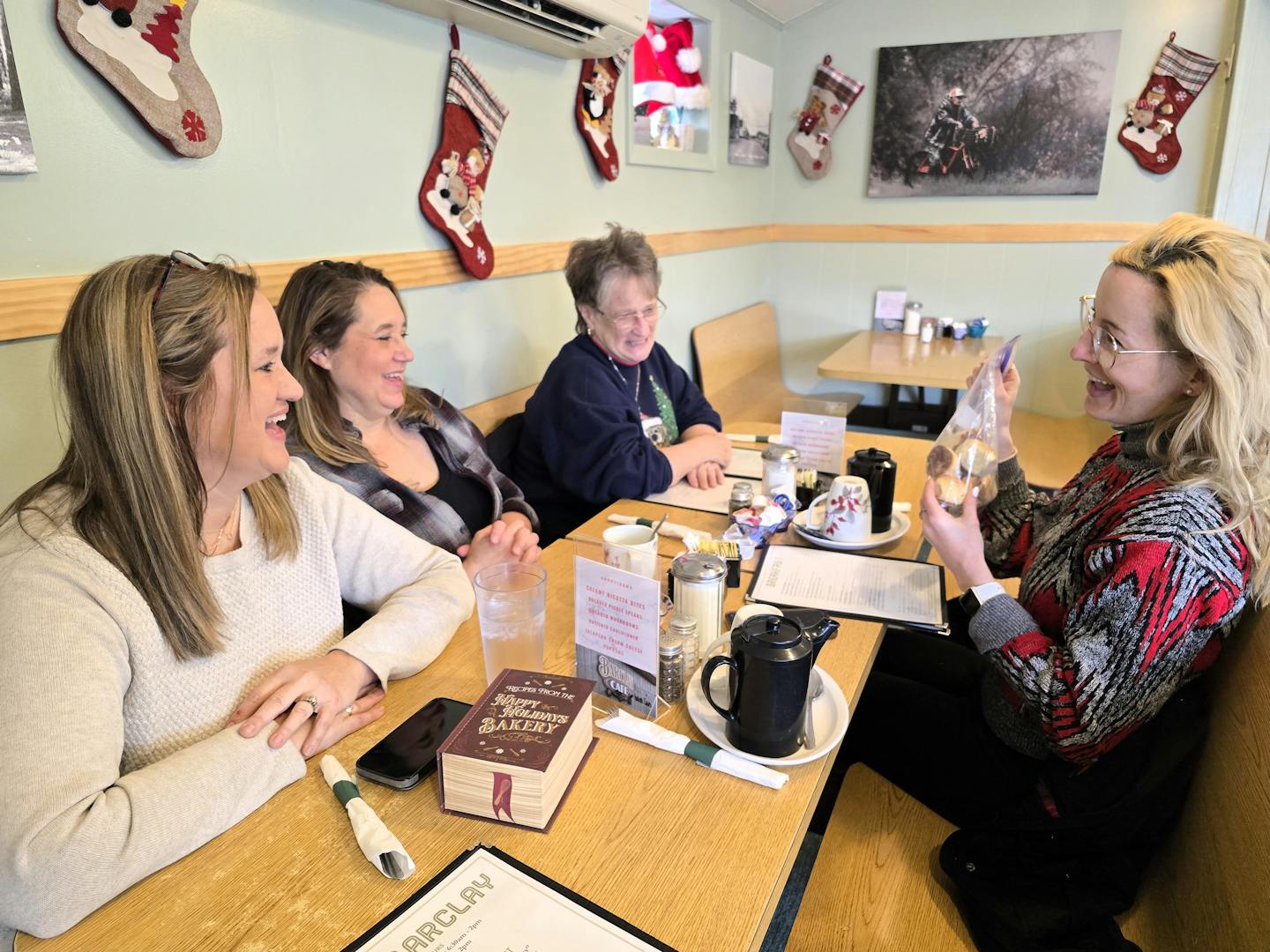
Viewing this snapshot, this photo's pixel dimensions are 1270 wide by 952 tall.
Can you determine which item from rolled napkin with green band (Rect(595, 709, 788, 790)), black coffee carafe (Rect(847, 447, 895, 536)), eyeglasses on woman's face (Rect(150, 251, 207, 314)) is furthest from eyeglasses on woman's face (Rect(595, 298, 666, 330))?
rolled napkin with green band (Rect(595, 709, 788, 790))

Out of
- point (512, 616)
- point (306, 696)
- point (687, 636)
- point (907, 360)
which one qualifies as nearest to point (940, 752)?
point (687, 636)

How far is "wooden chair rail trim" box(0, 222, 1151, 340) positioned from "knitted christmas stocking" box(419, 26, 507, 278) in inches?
2.6

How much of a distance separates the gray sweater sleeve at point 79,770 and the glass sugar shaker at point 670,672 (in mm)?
437

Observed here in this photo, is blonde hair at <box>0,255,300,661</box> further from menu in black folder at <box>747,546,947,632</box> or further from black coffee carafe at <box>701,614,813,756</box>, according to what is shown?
menu in black folder at <box>747,546,947,632</box>

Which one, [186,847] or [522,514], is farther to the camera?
[522,514]

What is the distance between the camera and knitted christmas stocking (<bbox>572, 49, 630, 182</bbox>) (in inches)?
104

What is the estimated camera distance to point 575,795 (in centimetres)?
87

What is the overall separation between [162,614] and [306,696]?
189 millimetres

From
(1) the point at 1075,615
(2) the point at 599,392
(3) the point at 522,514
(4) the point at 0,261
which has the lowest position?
(3) the point at 522,514

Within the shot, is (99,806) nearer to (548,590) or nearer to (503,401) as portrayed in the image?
(548,590)

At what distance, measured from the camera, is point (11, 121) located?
1259 millimetres

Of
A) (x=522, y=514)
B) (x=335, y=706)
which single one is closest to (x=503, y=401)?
(x=522, y=514)

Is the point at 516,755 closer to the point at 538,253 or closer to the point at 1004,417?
the point at 1004,417

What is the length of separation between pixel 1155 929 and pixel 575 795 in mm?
828
